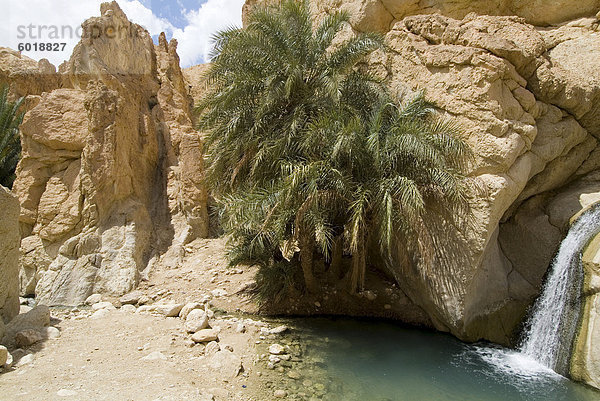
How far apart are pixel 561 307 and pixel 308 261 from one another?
5.01 m

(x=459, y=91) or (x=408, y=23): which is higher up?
(x=408, y=23)

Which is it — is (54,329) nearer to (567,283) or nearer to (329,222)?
(329,222)

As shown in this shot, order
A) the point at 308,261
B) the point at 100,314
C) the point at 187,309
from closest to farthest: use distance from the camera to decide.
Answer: the point at 100,314
the point at 187,309
the point at 308,261

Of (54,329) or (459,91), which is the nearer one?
(54,329)

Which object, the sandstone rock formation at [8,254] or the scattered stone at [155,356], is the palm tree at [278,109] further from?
the sandstone rock formation at [8,254]

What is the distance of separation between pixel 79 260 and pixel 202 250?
10.8ft

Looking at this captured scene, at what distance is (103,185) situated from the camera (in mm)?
11148

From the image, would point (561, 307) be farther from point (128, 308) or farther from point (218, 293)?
point (128, 308)

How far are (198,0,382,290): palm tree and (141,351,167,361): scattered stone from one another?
2659 millimetres

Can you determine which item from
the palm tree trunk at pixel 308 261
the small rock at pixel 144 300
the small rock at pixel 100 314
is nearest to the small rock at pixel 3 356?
the small rock at pixel 100 314

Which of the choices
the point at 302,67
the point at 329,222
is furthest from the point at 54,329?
the point at 302,67

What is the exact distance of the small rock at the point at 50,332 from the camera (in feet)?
21.0

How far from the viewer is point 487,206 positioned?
7332 millimetres

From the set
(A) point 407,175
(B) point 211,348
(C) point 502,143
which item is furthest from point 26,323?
(C) point 502,143
